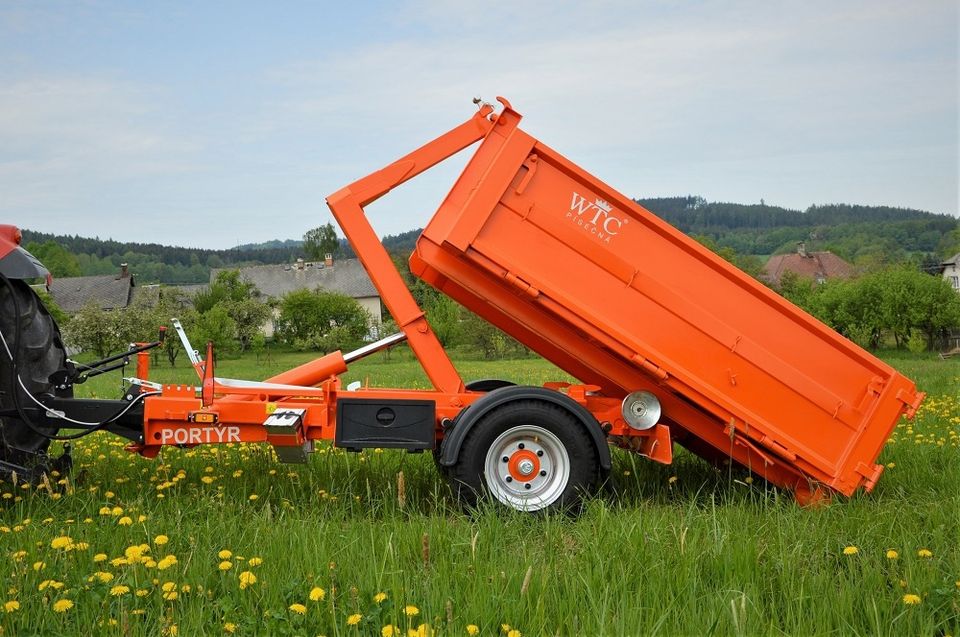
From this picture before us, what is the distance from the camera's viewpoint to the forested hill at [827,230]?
65688 mm

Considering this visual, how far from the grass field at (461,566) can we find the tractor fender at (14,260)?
1308mm

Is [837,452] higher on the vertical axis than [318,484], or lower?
higher

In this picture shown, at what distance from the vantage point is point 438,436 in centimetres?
561

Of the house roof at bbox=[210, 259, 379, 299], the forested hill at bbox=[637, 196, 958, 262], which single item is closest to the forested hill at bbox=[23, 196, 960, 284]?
the forested hill at bbox=[637, 196, 958, 262]

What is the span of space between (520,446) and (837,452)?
192 cm

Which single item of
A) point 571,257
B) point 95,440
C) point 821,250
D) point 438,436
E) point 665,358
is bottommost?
point 95,440

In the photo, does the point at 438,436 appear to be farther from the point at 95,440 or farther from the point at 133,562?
the point at 95,440

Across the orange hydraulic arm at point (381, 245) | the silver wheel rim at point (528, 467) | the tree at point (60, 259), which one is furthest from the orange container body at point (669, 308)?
the tree at point (60, 259)

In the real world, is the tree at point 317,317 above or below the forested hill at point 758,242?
below

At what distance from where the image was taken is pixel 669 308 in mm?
5402

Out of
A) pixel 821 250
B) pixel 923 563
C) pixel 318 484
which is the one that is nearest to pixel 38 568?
pixel 318 484

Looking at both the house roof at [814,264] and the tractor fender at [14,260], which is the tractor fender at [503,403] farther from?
the house roof at [814,264]

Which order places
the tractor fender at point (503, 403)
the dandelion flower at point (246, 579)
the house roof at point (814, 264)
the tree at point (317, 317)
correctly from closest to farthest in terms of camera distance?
the dandelion flower at point (246, 579) → the tractor fender at point (503, 403) → the tree at point (317, 317) → the house roof at point (814, 264)

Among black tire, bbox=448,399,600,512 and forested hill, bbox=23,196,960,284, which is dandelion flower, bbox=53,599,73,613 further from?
forested hill, bbox=23,196,960,284
